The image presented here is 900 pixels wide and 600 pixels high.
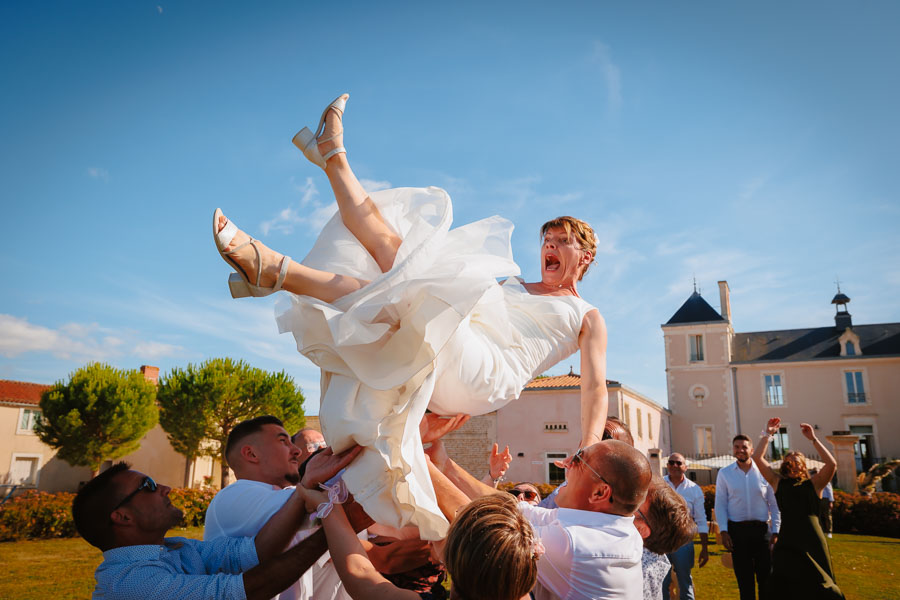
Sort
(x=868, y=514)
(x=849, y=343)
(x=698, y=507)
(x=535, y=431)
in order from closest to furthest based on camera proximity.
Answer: (x=698, y=507) < (x=868, y=514) < (x=535, y=431) < (x=849, y=343)

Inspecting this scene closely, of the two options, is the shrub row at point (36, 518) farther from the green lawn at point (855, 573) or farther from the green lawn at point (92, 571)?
the green lawn at point (855, 573)

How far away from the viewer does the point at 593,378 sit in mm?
3090

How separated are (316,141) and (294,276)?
0.68 m

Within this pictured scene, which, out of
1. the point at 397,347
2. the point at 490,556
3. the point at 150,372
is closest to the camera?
the point at 490,556

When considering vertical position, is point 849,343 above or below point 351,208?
above

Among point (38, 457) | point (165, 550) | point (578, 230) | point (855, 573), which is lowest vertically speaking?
point (855, 573)

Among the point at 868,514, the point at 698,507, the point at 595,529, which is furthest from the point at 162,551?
the point at 868,514

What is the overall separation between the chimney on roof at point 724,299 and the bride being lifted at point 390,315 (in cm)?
4023

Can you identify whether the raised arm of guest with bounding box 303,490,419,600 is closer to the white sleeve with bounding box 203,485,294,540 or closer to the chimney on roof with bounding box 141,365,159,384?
the white sleeve with bounding box 203,485,294,540

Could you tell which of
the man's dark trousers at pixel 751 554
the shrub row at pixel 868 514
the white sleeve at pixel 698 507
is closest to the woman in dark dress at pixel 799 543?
the man's dark trousers at pixel 751 554

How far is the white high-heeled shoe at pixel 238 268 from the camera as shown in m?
2.20

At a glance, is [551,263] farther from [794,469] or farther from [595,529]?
[794,469]

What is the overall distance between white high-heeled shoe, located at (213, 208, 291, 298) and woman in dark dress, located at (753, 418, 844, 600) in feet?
17.2

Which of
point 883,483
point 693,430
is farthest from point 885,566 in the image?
point 693,430
